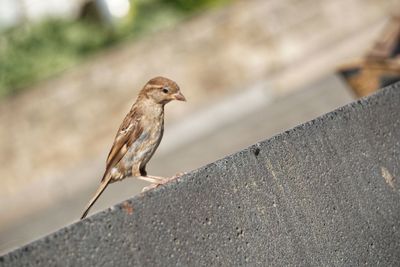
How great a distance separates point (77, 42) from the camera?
18469 millimetres

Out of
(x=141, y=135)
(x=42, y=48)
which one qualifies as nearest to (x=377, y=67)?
(x=141, y=135)

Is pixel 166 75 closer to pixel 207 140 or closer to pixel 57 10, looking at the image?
pixel 207 140

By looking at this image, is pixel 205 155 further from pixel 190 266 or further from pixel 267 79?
pixel 190 266

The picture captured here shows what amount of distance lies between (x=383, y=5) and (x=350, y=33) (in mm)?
1098

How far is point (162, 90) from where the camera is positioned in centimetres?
607

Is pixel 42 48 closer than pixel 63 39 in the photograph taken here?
Yes

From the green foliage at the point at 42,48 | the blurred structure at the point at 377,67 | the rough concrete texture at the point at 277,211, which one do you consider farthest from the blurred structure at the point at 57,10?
the rough concrete texture at the point at 277,211

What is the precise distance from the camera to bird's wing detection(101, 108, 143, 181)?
6105 mm

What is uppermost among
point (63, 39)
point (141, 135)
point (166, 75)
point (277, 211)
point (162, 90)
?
point (162, 90)

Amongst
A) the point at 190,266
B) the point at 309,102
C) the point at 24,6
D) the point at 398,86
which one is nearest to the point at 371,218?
the point at 398,86

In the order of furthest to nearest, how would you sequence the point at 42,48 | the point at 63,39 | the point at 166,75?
the point at 63,39
the point at 42,48
the point at 166,75

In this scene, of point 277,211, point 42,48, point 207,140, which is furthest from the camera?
point 42,48

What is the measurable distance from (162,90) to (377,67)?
4.74 meters

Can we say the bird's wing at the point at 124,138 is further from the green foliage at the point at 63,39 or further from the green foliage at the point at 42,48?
the green foliage at the point at 42,48
